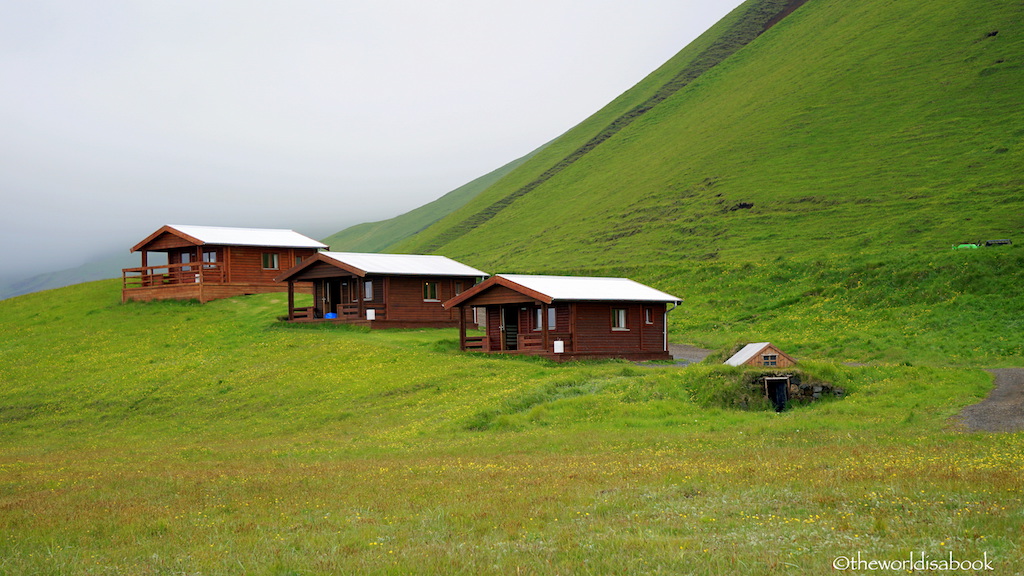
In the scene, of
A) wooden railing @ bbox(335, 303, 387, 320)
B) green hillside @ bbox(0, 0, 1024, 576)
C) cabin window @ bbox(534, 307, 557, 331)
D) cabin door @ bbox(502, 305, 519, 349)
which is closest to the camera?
green hillside @ bbox(0, 0, 1024, 576)

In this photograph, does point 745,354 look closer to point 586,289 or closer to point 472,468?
point 586,289

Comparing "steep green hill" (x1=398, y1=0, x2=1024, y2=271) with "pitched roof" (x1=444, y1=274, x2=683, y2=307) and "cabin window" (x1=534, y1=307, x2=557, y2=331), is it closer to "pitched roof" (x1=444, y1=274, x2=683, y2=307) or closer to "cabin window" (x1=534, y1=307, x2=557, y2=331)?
"pitched roof" (x1=444, y1=274, x2=683, y2=307)

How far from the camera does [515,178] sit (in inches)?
6334

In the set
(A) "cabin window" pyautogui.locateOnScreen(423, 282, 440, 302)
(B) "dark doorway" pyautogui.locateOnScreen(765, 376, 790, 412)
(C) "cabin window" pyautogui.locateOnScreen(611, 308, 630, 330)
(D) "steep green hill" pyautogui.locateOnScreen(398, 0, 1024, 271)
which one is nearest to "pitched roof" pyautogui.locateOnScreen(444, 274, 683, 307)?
(C) "cabin window" pyautogui.locateOnScreen(611, 308, 630, 330)

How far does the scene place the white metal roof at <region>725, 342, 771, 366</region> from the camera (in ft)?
107

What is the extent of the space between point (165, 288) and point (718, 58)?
12422 centimetres

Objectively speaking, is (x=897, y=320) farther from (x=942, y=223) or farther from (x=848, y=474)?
(x=848, y=474)

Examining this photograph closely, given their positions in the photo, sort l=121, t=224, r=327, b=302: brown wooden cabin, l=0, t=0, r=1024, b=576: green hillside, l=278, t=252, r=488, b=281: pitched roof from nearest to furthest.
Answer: l=0, t=0, r=1024, b=576: green hillside
l=278, t=252, r=488, b=281: pitched roof
l=121, t=224, r=327, b=302: brown wooden cabin

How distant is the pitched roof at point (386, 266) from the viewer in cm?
5406

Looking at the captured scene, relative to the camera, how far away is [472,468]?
67.0 feet

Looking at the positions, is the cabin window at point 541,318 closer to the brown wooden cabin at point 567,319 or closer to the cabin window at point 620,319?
the brown wooden cabin at point 567,319

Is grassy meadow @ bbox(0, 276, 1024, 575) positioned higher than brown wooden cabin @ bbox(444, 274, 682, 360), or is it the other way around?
brown wooden cabin @ bbox(444, 274, 682, 360)

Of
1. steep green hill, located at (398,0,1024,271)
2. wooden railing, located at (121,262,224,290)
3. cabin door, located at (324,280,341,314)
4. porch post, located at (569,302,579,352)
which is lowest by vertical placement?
porch post, located at (569,302,579,352)

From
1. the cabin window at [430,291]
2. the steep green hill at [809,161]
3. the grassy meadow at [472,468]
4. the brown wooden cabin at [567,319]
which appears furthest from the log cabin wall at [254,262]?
the steep green hill at [809,161]
